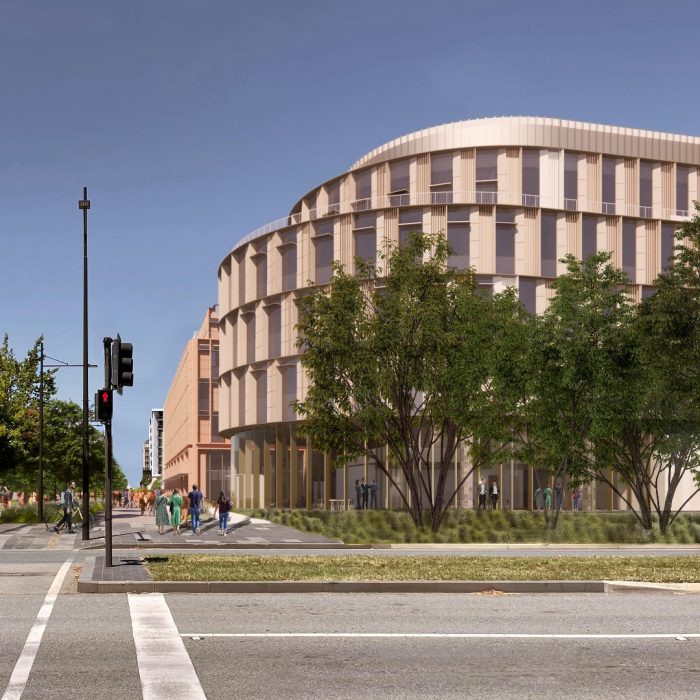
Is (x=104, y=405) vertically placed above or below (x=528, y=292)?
below

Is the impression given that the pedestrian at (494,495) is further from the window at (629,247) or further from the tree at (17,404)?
the tree at (17,404)

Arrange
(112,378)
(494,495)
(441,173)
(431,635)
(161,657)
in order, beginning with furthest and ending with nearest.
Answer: (441,173)
(494,495)
(112,378)
(431,635)
(161,657)

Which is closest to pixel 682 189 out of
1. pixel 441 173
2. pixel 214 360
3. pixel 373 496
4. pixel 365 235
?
pixel 441 173

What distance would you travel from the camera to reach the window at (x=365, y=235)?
59594 millimetres

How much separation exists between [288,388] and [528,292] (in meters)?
14.3

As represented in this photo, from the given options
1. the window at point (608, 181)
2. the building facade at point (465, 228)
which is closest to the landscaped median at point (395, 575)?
the building facade at point (465, 228)

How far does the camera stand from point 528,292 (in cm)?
5866

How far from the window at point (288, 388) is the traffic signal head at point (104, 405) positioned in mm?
42753

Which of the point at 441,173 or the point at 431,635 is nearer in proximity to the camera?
the point at 431,635

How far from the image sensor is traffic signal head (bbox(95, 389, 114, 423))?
59.2ft

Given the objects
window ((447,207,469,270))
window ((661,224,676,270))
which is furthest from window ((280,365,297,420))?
window ((661,224,676,270))

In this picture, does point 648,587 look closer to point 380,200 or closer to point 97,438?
point 380,200

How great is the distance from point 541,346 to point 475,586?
66.7 ft

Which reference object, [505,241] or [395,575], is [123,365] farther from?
[505,241]
